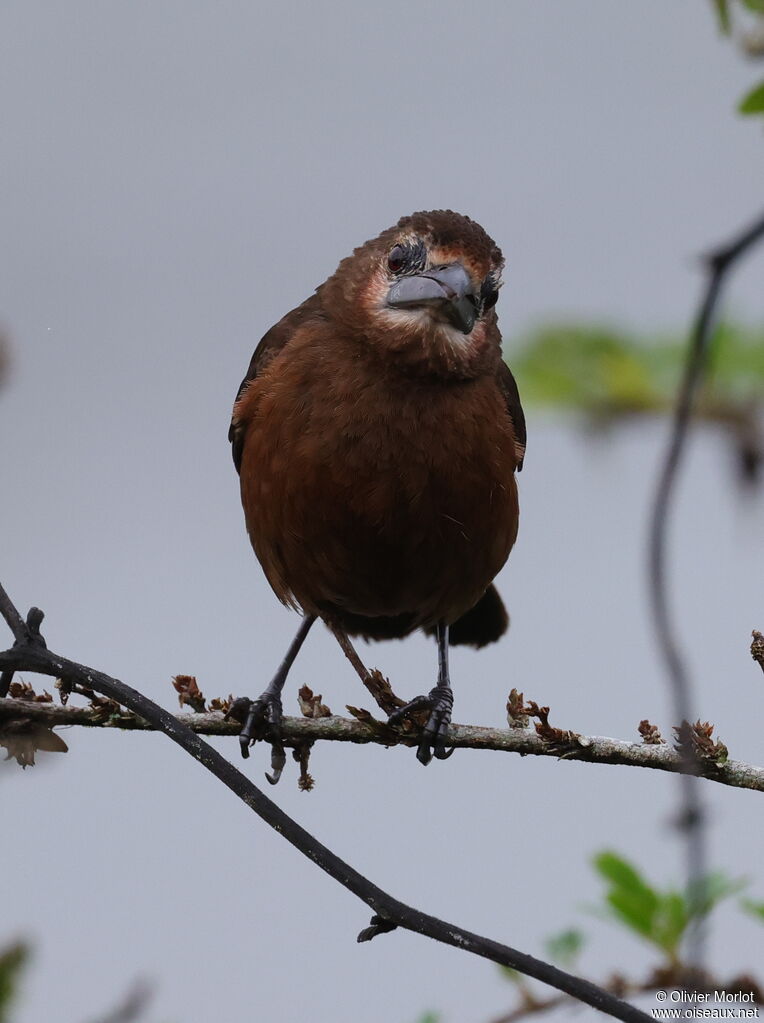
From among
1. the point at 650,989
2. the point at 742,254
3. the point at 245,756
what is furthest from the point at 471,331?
the point at 742,254

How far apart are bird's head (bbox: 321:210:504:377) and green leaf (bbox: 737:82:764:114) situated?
6.70ft

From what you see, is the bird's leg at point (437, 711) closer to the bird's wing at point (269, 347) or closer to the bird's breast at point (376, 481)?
the bird's breast at point (376, 481)

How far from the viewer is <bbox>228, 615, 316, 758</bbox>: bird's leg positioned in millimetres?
2989

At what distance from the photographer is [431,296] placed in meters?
3.63

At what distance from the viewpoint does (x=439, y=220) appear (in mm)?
3750

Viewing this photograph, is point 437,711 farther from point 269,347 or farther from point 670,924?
point 269,347

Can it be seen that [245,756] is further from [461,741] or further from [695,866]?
[695,866]

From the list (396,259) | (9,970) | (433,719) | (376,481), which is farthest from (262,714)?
(9,970)

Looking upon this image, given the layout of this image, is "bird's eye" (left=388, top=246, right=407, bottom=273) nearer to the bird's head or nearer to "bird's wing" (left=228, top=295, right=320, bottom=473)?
the bird's head

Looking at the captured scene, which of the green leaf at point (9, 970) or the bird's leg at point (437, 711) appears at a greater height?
the bird's leg at point (437, 711)

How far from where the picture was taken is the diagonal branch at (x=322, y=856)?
5.14ft

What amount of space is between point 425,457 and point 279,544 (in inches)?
19.8

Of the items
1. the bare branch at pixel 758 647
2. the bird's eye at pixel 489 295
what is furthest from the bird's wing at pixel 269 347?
the bare branch at pixel 758 647

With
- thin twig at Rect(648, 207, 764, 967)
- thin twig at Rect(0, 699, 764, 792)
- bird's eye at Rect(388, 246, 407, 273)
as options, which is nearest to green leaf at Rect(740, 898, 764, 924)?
thin twig at Rect(0, 699, 764, 792)
